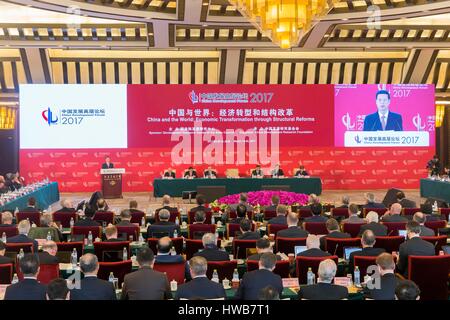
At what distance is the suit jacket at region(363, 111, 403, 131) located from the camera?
19.6m

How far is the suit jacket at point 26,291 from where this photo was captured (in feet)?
15.3

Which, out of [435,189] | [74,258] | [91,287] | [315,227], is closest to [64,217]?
[74,258]

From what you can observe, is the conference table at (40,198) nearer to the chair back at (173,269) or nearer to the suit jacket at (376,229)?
the chair back at (173,269)

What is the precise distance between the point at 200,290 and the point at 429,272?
2.64m

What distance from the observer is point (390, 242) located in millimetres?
7539

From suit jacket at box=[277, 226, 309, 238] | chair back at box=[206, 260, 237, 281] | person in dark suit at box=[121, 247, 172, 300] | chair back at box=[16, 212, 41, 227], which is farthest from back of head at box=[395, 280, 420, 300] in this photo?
chair back at box=[16, 212, 41, 227]

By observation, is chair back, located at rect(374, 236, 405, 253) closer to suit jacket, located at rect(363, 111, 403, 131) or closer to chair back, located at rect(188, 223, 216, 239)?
chair back, located at rect(188, 223, 216, 239)

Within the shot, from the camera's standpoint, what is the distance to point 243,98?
1961cm

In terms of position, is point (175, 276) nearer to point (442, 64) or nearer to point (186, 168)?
point (186, 168)

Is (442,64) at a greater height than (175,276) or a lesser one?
greater

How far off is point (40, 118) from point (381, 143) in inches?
414

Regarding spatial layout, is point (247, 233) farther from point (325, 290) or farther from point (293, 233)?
point (325, 290)
